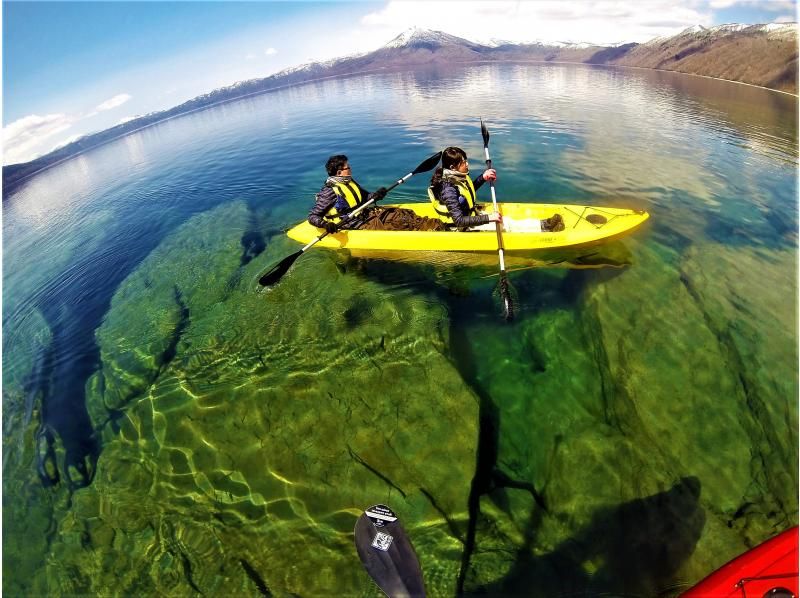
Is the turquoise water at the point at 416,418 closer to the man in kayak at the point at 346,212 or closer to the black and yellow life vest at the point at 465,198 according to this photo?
the man in kayak at the point at 346,212

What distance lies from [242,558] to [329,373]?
2.71 meters

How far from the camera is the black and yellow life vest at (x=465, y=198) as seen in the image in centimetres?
870

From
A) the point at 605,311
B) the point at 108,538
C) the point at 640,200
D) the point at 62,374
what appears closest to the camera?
the point at 108,538

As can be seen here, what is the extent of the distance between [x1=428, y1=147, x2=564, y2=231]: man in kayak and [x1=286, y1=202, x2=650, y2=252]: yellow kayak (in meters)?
0.27

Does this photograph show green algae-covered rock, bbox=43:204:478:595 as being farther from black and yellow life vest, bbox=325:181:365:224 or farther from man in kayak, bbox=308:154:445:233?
black and yellow life vest, bbox=325:181:365:224

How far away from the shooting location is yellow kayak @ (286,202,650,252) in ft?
28.2

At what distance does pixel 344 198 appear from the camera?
367 inches

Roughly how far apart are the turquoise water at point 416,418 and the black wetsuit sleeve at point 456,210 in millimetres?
1103

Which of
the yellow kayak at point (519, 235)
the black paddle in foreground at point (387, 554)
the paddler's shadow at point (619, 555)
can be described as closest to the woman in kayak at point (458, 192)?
the yellow kayak at point (519, 235)

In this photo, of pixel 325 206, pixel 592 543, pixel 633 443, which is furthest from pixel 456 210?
pixel 592 543

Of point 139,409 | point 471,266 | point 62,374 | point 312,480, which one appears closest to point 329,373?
point 312,480

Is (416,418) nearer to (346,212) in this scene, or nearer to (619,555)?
(619,555)

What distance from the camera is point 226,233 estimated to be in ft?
43.0

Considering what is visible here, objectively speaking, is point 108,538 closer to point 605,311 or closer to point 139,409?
point 139,409
